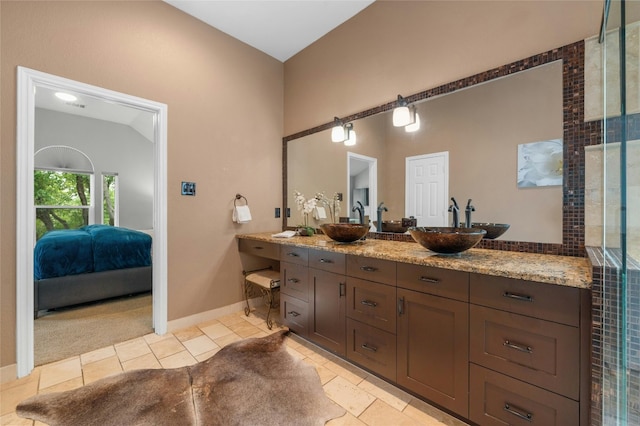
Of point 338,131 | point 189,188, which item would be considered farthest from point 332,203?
point 189,188

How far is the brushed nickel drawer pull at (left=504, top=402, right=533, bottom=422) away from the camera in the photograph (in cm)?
112

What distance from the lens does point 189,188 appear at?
2.53m

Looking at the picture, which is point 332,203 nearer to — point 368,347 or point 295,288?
point 295,288

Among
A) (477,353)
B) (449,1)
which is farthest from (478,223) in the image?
(449,1)

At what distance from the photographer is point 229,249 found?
2848mm

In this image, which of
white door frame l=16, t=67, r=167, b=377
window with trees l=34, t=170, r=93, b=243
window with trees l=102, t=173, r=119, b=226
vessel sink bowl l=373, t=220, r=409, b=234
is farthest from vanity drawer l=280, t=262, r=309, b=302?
window with trees l=34, t=170, r=93, b=243

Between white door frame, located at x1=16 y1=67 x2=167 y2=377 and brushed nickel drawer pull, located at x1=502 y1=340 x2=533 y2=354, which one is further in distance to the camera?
white door frame, located at x1=16 y1=67 x2=167 y2=377

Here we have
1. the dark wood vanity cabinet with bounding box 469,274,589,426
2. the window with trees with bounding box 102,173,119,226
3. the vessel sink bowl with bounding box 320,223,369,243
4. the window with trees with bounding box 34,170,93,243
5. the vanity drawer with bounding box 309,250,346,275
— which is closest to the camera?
the dark wood vanity cabinet with bounding box 469,274,589,426

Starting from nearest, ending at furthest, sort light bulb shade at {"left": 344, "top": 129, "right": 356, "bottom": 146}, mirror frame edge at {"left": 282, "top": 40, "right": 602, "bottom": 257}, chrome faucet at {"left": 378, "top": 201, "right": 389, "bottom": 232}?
1. mirror frame edge at {"left": 282, "top": 40, "right": 602, "bottom": 257}
2. chrome faucet at {"left": 378, "top": 201, "right": 389, "bottom": 232}
3. light bulb shade at {"left": 344, "top": 129, "right": 356, "bottom": 146}

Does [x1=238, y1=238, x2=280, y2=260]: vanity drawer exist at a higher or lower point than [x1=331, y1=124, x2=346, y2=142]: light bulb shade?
lower

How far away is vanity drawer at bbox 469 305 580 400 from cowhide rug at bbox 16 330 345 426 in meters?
0.84

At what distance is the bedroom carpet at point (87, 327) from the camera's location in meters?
2.09

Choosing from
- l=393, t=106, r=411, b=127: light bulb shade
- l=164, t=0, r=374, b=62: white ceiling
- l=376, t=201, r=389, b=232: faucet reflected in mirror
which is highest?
l=164, t=0, r=374, b=62: white ceiling

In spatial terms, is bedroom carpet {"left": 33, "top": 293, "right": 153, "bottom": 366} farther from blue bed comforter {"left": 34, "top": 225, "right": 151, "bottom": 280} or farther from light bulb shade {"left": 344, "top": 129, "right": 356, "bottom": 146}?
light bulb shade {"left": 344, "top": 129, "right": 356, "bottom": 146}
